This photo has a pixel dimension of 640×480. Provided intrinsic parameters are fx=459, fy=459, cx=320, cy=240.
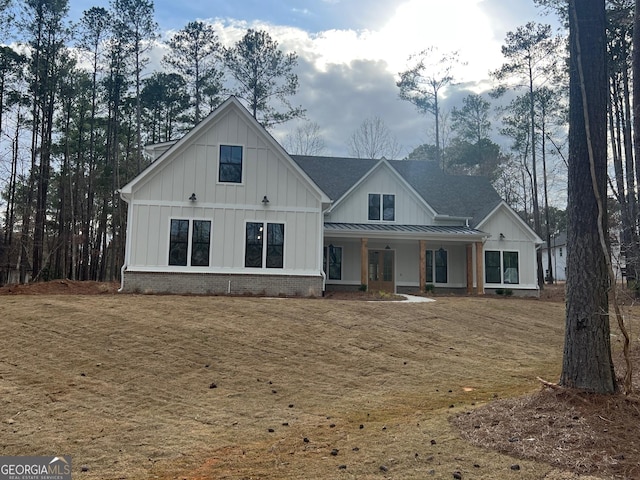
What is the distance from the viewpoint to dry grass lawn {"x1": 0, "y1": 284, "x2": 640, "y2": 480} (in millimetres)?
4371

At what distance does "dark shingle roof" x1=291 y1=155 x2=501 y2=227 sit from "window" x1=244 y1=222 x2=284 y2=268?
568 centimetres

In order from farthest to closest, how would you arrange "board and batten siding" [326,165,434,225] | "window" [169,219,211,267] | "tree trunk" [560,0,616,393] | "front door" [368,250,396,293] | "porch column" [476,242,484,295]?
"board and batten siding" [326,165,434,225] < "front door" [368,250,396,293] < "porch column" [476,242,484,295] < "window" [169,219,211,267] < "tree trunk" [560,0,616,393]

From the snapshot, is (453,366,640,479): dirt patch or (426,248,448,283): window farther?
(426,248,448,283): window

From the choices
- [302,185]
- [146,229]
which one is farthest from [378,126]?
[146,229]

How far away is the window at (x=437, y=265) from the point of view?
20938 millimetres

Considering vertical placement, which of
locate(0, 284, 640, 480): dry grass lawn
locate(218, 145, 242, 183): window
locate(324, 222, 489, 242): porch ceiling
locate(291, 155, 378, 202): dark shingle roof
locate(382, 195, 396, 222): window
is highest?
locate(291, 155, 378, 202): dark shingle roof

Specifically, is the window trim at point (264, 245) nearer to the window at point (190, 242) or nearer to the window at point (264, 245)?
the window at point (264, 245)

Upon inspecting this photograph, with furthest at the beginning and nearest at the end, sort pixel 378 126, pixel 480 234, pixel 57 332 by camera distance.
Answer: pixel 378 126 → pixel 480 234 → pixel 57 332

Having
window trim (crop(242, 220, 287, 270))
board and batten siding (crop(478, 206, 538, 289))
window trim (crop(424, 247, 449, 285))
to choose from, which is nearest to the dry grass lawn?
window trim (crop(242, 220, 287, 270))

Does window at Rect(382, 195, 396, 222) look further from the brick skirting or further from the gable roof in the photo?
the brick skirting

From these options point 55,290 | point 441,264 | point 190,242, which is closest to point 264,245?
point 190,242

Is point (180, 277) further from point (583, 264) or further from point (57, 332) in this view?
point (583, 264)

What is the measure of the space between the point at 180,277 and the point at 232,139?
512cm

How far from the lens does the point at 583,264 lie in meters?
5.68
